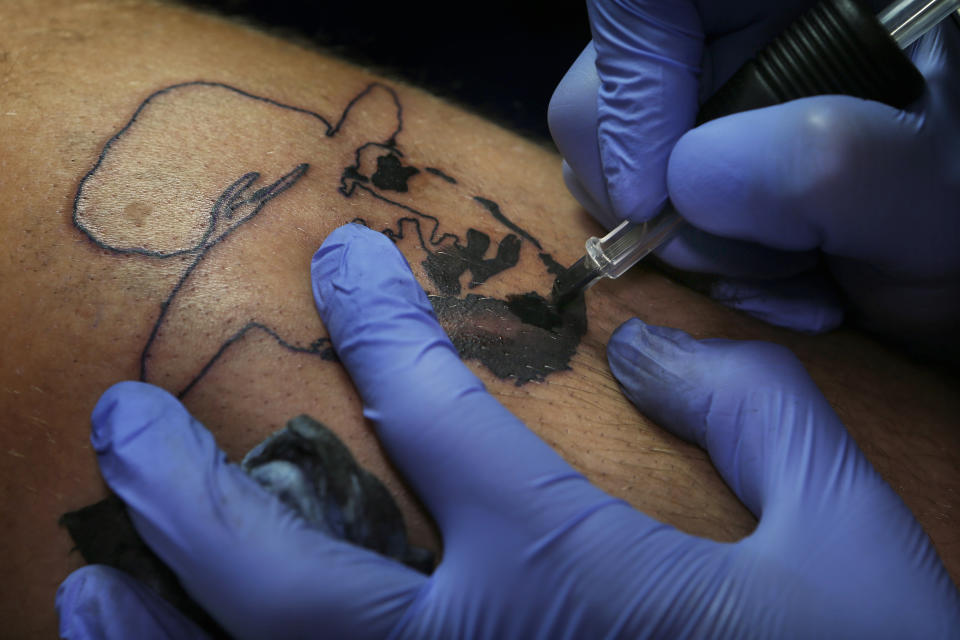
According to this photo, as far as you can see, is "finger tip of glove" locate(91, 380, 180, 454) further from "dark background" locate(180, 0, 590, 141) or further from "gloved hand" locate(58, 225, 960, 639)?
"dark background" locate(180, 0, 590, 141)

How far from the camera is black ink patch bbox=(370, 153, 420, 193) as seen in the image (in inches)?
57.9

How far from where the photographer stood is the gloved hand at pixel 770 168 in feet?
4.18

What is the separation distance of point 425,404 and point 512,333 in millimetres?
309

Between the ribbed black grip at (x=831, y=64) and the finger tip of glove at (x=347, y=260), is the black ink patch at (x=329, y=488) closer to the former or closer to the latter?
the finger tip of glove at (x=347, y=260)

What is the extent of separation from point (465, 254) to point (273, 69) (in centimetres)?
73

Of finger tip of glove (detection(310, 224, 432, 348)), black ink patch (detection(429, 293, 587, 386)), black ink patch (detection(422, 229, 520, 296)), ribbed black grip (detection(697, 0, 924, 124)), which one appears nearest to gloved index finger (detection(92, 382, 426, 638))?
finger tip of glove (detection(310, 224, 432, 348))

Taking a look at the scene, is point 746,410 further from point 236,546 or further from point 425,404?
point 236,546

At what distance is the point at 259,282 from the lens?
4.09 ft

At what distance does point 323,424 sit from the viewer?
1141mm

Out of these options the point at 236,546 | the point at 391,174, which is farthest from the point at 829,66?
the point at 236,546

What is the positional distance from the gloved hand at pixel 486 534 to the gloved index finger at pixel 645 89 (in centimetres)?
54

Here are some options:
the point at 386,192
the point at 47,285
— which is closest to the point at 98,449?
the point at 47,285

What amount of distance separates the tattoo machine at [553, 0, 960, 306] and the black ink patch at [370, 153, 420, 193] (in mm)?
443

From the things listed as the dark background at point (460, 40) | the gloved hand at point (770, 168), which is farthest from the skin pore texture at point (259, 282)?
the dark background at point (460, 40)
